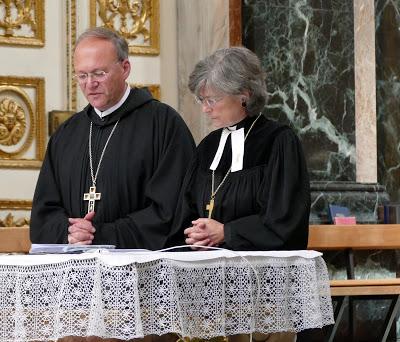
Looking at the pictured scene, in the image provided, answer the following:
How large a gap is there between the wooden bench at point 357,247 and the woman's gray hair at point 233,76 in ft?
8.11

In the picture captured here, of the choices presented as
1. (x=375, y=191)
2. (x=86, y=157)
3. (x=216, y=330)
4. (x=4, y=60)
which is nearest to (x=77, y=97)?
(x=4, y=60)

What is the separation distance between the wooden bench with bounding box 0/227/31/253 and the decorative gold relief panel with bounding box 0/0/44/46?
1596mm

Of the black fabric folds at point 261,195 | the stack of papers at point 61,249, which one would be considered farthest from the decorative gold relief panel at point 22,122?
the stack of papers at point 61,249

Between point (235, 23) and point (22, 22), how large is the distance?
147 cm

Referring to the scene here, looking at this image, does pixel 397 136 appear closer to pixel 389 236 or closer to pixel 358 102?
pixel 358 102

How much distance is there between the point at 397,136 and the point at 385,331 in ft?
5.45

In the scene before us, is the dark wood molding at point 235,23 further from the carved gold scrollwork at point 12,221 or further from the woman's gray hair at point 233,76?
the woman's gray hair at point 233,76

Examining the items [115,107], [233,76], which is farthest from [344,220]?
[233,76]

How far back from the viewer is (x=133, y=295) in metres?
5.05

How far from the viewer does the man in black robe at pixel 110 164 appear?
6.16 metres

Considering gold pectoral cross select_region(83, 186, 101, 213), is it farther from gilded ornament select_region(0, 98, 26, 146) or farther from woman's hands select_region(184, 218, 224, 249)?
gilded ornament select_region(0, 98, 26, 146)

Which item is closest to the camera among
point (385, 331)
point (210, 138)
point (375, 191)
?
point (210, 138)

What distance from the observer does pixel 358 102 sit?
937 cm

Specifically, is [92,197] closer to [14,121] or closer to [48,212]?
[48,212]
